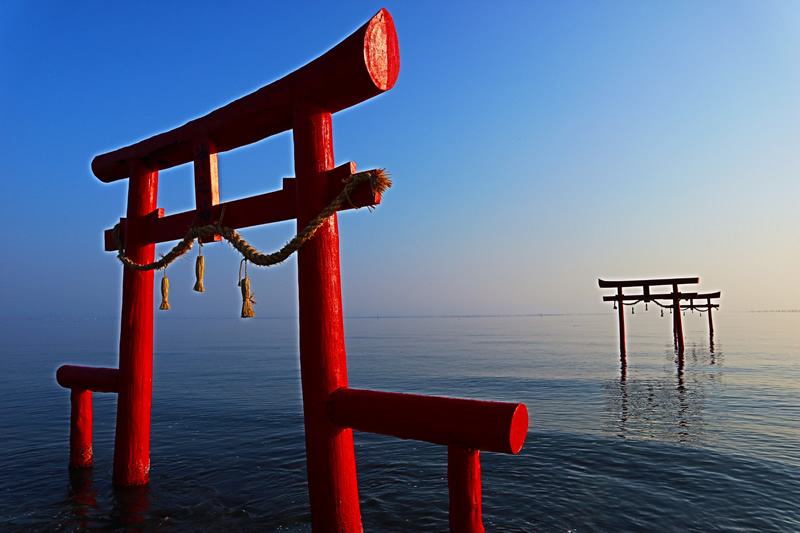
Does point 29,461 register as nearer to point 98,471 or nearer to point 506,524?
point 98,471

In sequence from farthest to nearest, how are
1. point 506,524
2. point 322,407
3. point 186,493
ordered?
1. point 186,493
2. point 506,524
3. point 322,407

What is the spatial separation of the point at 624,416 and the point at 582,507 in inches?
264

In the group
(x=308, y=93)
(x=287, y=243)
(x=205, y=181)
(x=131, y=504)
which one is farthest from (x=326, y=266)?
(x=131, y=504)

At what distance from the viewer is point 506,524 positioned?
5.71 m

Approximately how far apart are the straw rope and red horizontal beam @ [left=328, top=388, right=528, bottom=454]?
130 centimetres

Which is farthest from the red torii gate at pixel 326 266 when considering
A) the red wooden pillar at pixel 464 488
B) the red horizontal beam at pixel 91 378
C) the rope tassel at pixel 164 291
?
the red horizontal beam at pixel 91 378

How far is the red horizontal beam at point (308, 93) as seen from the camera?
4.01 meters

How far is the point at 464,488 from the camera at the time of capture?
140 inches

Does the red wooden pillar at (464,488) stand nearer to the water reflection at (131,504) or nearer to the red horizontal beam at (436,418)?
the red horizontal beam at (436,418)

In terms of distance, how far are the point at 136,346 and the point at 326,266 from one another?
3.33 meters

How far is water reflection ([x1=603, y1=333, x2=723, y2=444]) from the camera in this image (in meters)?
10.5

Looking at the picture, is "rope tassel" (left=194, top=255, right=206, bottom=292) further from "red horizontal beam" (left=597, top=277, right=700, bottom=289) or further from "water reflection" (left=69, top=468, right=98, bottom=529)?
"red horizontal beam" (left=597, top=277, right=700, bottom=289)

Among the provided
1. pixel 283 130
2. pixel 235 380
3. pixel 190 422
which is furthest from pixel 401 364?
pixel 283 130

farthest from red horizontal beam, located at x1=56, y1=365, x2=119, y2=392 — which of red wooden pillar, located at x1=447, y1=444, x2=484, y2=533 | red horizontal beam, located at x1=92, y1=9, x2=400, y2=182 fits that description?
red wooden pillar, located at x1=447, y1=444, x2=484, y2=533
